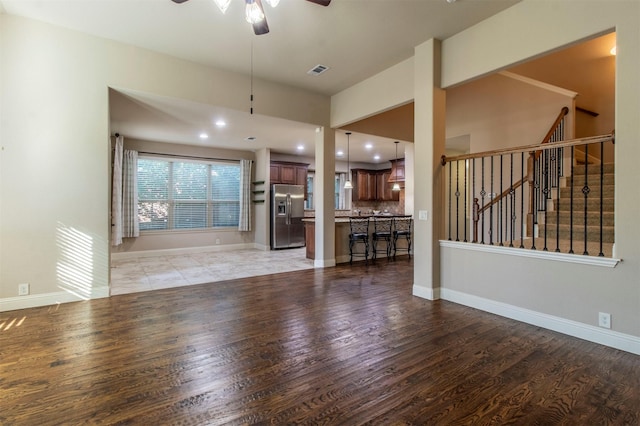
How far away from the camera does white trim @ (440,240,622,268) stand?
2603mm

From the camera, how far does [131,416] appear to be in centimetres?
171

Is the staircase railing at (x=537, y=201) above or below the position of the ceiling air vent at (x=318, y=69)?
below

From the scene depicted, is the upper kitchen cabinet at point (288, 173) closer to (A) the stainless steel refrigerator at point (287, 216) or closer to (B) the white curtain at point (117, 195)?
(A) the stainless steel refrigerator at point (287, 216)

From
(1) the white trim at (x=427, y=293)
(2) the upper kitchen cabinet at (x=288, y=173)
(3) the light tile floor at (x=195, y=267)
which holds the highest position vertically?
(2) the upper kitchen cabinet at (x=288, y=173)

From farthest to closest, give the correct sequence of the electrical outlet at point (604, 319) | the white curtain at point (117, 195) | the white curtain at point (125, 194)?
the white curtain at point (125, 194)
the white curtain at point (117, 195)
the electrical outlet at point (604, 319)

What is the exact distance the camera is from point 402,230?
23.8 feet

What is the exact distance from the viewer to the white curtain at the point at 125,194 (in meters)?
6.62

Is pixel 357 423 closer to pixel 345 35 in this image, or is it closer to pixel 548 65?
pixel 345 35

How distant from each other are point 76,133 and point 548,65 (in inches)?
264

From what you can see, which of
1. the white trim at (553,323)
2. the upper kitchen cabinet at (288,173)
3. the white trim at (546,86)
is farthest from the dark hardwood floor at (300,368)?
the upper kitchen cabinet at (288,173)

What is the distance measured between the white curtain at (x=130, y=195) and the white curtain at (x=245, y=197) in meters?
2.51

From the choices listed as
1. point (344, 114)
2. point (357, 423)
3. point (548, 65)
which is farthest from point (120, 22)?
point (548, 65)

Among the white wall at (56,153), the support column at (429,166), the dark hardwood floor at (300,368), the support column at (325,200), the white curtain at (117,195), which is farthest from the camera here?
the white curtain at (117,195)

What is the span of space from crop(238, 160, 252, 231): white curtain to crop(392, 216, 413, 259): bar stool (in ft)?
13.2
